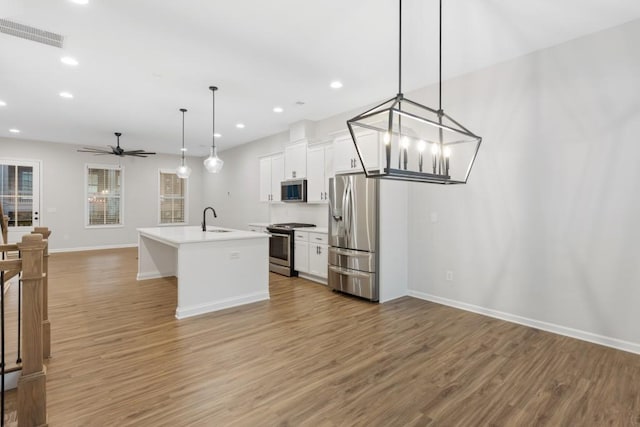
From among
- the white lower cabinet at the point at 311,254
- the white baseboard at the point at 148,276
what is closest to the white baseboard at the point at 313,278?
the white lower cabinet at the point at 311,254

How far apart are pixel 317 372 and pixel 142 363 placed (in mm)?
1452

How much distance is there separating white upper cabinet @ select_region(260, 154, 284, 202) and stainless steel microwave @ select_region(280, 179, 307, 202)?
0.28m

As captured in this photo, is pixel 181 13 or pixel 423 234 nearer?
pixel 181 13

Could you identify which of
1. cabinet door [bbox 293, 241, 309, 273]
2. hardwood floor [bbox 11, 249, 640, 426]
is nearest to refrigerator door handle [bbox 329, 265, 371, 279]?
hardwood floor [bbox 11, 249, 640, 426]

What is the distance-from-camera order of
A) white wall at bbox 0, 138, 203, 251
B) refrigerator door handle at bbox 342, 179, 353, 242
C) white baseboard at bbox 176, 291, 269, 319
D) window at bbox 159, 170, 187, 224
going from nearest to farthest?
white baseboard at bbox 176, 291, 269, 319 < refrigerator door handle at bbox 342, 179, 353, 242 < white wall at bbox 0, 138, 203, 251 < window at bbox 159, 170, 187, 224

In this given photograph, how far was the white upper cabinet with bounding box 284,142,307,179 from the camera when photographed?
6242 millimetres

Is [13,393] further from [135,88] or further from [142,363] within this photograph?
[135,88]

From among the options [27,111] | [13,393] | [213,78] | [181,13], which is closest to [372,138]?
[213,78]

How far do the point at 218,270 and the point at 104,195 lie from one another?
734cm

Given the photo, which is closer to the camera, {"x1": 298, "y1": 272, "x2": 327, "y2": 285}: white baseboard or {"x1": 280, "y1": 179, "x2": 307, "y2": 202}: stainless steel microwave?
{"x1": 298, "y1": 272, "x2": 327, "y2": 285}: white baseboard

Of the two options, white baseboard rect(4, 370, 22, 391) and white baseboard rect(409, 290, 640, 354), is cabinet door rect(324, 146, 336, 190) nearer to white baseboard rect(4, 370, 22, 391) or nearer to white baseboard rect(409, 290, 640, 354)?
white baseboard rect(409, 290, 640, 354)

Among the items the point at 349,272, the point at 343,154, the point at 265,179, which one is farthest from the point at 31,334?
the point at 265,179

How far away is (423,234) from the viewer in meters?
4.55

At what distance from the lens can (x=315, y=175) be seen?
5977mm
